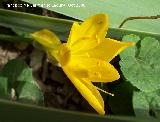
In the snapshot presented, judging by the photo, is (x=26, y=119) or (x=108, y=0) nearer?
(x=26, y=119)

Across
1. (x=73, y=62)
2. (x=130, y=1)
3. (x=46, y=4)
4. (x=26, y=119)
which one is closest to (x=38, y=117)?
(x=26, y=119)

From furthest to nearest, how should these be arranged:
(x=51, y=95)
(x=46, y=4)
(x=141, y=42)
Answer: (x=51, y=95) → (x=141, y=42) → (x=46, y=4)

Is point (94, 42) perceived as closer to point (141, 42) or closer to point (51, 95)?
point (141, 42)

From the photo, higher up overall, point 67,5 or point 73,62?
point 67,5

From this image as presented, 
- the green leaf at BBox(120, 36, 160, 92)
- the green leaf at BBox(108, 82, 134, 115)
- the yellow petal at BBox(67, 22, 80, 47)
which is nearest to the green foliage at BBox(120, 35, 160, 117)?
the green leaf at BBox(120, 36, 160, 92)

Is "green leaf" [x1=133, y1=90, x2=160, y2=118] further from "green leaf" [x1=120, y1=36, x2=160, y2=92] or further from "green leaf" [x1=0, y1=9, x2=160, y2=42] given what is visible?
"green leaf" [x1=0, y1=9, x2=160, y2=42]

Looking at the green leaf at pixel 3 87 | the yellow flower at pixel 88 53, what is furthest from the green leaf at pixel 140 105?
the green leaf at pixel 3 87

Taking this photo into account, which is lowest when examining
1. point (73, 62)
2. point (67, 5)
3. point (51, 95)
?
point (51, 95)
